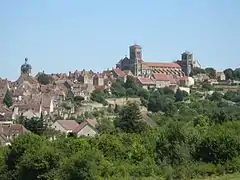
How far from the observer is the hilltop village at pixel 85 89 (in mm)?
67312

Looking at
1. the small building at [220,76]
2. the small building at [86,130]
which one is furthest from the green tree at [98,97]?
the small building at [220,76]

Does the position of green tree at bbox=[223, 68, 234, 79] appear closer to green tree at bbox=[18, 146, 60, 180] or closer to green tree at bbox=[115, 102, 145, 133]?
green tree at bbox=[115, 102, 145, 133]

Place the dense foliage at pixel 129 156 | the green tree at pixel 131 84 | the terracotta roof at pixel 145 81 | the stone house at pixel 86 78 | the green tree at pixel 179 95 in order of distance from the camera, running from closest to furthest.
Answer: the dense foliage at pixel 129 156
the green tree at pixel 179 95
the green tree at pixel 131 84
the stone house at pixel 86 78
the terracotta roof at pixel 145 81

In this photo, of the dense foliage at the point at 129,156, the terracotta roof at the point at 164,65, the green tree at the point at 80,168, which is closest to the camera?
the green tree at the point at 80,168

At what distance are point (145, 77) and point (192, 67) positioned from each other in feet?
61.2

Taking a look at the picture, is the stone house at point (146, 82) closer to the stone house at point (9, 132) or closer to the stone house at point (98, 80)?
the stone house at point (98, 80)

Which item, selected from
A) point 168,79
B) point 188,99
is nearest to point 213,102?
point 188,99

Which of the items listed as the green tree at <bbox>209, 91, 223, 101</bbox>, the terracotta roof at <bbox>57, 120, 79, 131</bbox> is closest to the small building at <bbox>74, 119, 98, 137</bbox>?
the terracotta roof at <bbox>57, 120, 79, 131</bbox>

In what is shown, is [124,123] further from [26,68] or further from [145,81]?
[26,68]

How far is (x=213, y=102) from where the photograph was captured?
3187 inches

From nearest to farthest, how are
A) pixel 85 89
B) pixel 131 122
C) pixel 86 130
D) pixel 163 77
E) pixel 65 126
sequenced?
pixel 131 122 → pixel 86 130 → pixel 65 126 → pixel 85 89 → pixel 163 77

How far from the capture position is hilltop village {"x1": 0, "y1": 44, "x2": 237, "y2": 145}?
6731cm

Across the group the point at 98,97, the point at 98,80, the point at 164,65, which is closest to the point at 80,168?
the point at 98,97

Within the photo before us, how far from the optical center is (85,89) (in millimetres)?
87125
